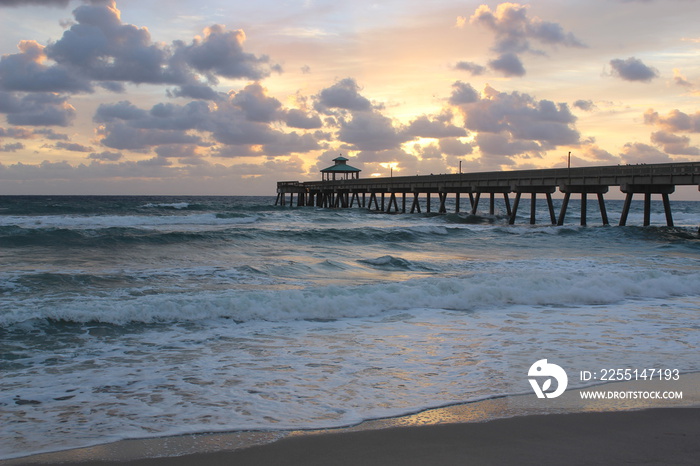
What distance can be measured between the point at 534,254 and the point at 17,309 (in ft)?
58.2

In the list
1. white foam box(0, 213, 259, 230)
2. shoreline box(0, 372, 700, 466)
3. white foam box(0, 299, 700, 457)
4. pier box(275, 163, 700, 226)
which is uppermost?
pier box(275, 163, 700, 226)

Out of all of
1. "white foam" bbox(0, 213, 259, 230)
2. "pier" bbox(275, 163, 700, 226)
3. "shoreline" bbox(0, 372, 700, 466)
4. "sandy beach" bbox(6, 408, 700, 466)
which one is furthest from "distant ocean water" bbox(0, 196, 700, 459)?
"white foam" bbox(0, 213, 259, 230)

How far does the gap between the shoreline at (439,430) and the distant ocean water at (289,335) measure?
196 mm

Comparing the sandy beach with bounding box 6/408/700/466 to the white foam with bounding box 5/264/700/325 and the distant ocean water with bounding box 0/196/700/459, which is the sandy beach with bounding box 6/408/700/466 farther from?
the white foam with bounding box 5/264/700/325

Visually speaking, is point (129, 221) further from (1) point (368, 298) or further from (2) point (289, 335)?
(2) point (289, 335)

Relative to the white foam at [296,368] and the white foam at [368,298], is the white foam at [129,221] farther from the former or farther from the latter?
the white foam at [296,368]

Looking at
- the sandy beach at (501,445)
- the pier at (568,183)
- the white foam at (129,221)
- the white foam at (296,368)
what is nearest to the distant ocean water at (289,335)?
the white foam at (296,368)

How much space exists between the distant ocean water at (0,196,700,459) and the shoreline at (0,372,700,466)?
20cm

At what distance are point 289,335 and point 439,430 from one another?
4434 mm

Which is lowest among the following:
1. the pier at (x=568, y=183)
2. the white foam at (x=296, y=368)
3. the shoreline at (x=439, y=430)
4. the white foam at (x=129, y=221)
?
the white foam at (x=296, y=368)

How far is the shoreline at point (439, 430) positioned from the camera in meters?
4.38

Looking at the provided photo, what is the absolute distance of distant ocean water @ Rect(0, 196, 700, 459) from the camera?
551cm

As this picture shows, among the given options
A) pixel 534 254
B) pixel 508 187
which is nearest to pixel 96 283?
pixel 534 254

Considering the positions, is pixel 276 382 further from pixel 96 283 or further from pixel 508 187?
pixel 508 187
